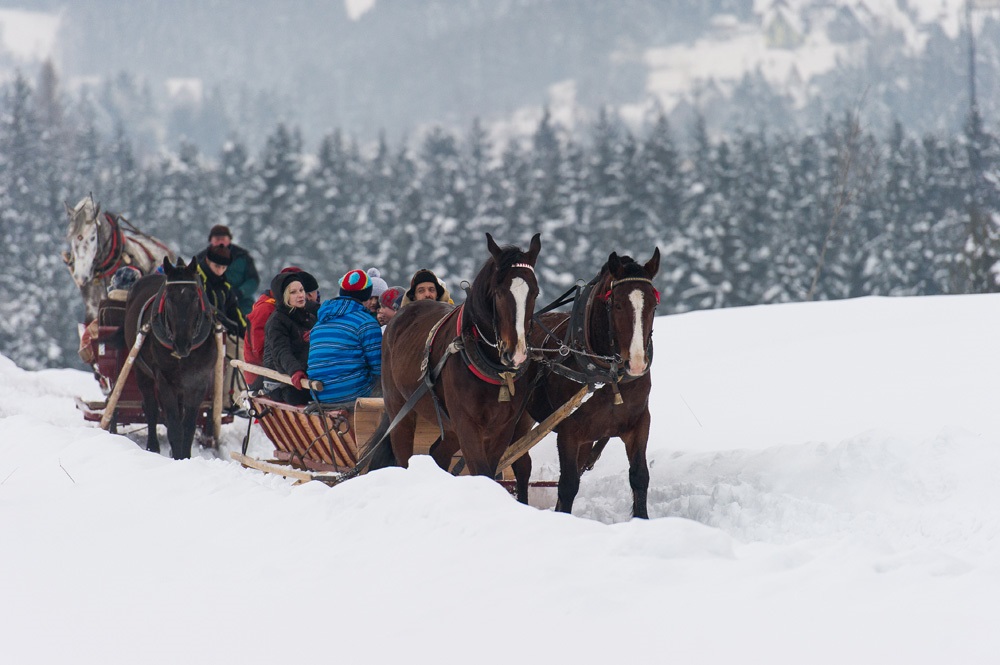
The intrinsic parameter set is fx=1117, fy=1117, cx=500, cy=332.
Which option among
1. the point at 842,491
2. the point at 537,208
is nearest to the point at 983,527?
the point at 842,491

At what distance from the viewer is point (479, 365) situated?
22.2 feet

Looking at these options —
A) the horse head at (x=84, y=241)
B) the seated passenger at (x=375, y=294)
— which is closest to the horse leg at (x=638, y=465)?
the seated passenger at (x=375, y=294)

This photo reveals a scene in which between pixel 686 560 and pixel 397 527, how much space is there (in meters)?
1.55

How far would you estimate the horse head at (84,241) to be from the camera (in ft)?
44.0

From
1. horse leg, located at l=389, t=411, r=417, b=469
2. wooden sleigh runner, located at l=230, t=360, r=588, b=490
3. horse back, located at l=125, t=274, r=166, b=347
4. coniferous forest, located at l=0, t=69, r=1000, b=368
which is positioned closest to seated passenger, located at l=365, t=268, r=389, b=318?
wooden sleigh runner, located at l=230, t=360, r=588, b=490

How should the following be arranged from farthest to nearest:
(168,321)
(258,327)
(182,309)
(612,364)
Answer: (258,327)
(168,321)
(182,309)
(612,364)

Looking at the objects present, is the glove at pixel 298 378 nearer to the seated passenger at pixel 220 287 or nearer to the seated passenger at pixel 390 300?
the seated passenger at pixel 390 300

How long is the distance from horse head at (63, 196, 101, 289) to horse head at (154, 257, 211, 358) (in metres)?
A: 3.47

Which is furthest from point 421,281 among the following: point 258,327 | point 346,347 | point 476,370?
point 476,370

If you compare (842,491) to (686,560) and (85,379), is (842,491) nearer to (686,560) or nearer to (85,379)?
(686,560)

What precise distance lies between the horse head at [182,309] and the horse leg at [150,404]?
100 cm

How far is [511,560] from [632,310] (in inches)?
101

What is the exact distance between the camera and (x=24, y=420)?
34.8 ft

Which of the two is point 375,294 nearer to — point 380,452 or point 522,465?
point 380,452
